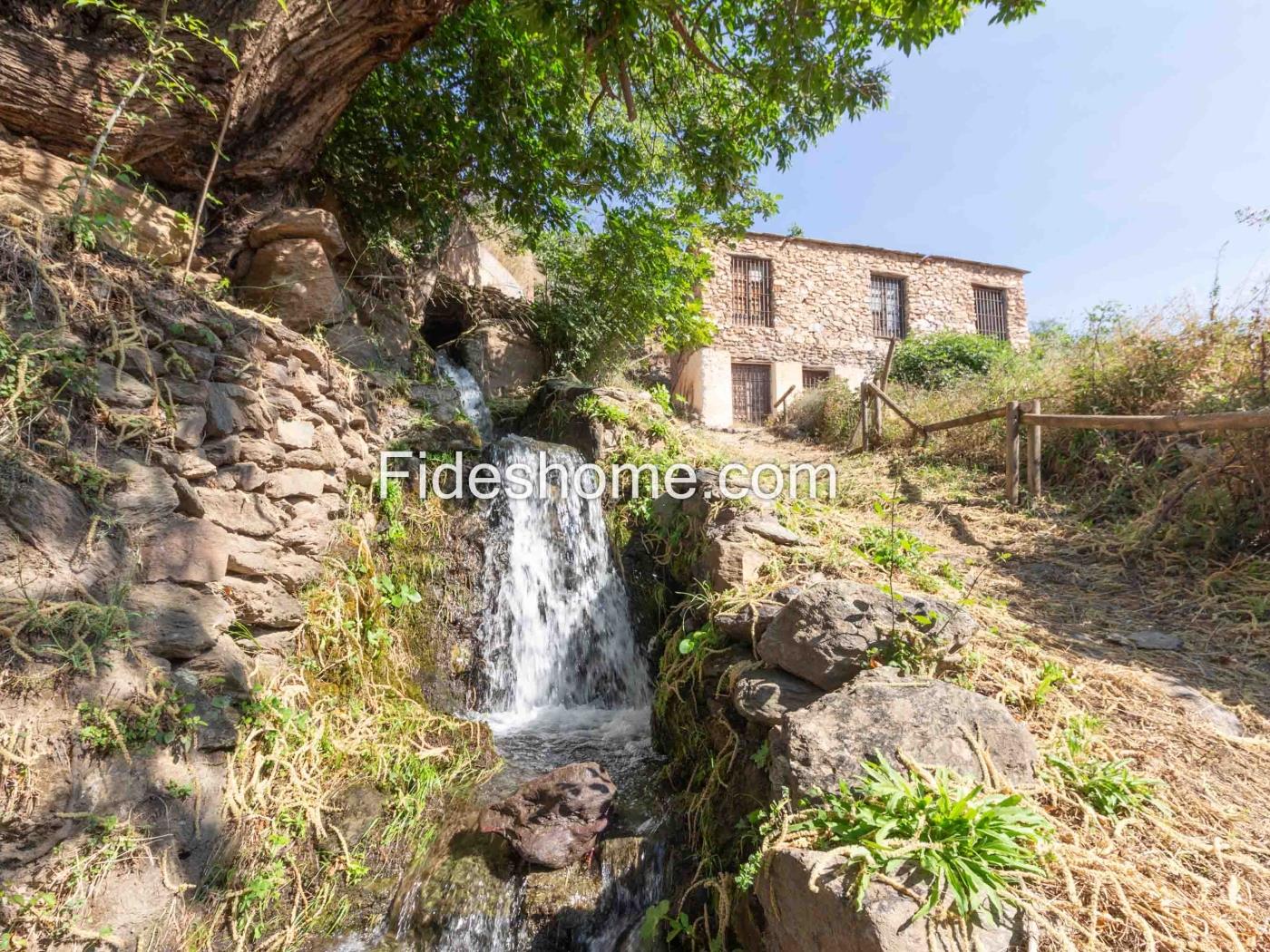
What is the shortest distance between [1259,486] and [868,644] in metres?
3.53

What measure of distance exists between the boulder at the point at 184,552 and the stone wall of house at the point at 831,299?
37.5 ft

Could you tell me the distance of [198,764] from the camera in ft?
7.04

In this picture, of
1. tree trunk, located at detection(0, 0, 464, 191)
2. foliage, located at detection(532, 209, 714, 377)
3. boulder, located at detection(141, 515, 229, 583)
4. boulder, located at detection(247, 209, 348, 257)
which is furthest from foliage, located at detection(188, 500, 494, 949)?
foliage, located at detection(532, 209, 714, 377)

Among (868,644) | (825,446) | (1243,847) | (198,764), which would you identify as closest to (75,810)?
(198,764)

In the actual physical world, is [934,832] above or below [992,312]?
below

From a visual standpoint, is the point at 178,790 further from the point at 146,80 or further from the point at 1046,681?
the point at 146,80

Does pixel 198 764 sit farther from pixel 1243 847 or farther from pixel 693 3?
pixel 693 3

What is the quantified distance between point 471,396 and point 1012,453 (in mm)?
5478

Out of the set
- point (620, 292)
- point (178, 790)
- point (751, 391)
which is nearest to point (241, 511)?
point (178, 790)

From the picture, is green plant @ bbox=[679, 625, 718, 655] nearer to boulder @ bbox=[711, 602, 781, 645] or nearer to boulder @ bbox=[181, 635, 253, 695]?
boulder @ bbox=[711, 602, 781, 645]

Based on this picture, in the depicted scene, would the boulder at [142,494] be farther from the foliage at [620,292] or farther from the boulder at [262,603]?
the foliage at [620,292]

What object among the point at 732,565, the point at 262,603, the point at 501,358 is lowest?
the point at 262,603

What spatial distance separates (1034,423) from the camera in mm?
5258

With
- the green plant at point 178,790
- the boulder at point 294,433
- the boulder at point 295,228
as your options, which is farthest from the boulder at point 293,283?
the green plant at point 178,790
